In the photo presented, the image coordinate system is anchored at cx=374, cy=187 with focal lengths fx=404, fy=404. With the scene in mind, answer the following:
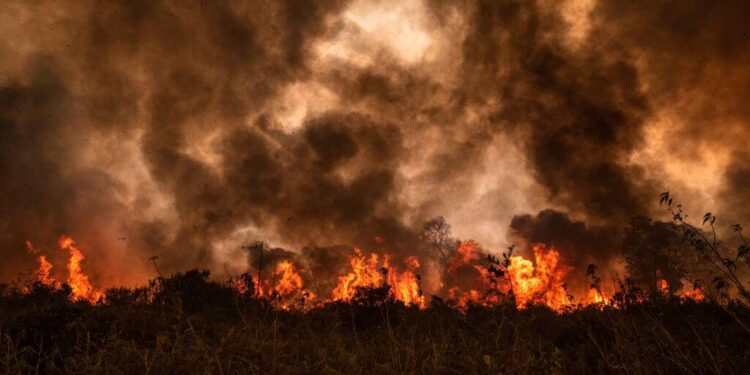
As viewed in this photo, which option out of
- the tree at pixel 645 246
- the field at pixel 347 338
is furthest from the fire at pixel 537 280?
the field at pixel 347 338

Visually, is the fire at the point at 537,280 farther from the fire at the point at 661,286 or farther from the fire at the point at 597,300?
the fire at the point at 661,286

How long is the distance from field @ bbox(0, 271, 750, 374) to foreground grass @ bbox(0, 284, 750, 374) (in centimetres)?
4

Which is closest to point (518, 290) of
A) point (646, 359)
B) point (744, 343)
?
point (744, 343)

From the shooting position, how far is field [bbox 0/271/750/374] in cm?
460

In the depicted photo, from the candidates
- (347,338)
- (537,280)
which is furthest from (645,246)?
(347,338)

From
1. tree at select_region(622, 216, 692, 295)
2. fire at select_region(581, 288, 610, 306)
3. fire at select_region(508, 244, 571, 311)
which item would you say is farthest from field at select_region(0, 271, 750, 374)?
tree at select_region(622, 216, 692, 295)

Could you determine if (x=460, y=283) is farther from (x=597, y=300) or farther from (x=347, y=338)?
(x=347, y=338)

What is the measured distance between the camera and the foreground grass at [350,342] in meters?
4.52

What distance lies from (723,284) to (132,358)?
6.73 m

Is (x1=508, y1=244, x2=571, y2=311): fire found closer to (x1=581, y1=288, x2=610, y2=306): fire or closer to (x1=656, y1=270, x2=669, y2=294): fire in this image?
(x1=581, y1=288, x2=610, y2=306): fire

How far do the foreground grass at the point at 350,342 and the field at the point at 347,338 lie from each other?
0.13ft

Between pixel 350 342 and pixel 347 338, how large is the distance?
248 millimetres

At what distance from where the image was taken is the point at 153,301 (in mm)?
14594

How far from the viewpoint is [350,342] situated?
8852 millimetres
